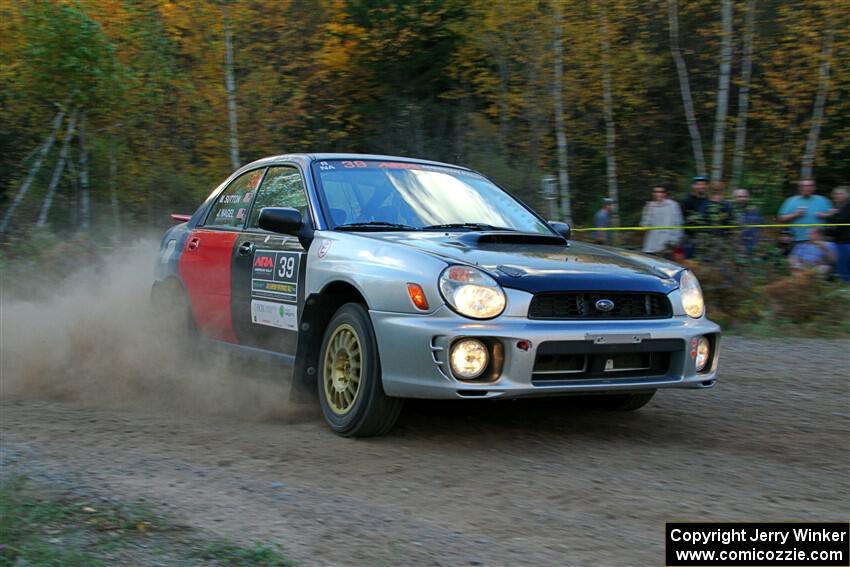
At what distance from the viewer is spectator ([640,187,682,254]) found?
12.9 metres

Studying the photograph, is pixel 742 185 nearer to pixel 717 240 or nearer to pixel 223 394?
pixel 717 240

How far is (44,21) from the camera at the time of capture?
18.8 metres

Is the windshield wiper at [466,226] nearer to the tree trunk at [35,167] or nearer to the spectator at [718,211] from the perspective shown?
the spectator at [718,211]

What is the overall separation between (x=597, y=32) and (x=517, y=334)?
16683 mm

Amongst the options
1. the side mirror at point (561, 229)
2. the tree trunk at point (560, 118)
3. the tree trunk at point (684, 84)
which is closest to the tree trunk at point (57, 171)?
the tree trunk at point (560, 118)

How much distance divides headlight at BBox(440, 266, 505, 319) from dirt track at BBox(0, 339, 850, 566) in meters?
0.76

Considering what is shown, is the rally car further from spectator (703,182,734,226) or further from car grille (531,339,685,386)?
spectator (703,182,734,226)

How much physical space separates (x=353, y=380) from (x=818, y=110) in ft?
50.0

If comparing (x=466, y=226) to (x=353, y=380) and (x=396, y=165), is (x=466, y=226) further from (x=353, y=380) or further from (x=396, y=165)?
(x=353, y=380)

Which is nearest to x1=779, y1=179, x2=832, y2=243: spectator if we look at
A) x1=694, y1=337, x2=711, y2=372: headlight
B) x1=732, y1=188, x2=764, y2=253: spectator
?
x1=732, y1=188, x2=764, y2=253: spectator

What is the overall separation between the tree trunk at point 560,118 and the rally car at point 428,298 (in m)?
13.5

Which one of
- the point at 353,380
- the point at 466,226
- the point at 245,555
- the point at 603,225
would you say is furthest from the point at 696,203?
the point at 245,555

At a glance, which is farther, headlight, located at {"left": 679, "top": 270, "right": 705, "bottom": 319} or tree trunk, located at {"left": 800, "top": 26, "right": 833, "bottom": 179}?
tree trunk, located at {"left": 800, "top": 26, "right": 833, "bottom": 179}

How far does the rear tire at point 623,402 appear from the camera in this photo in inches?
240
